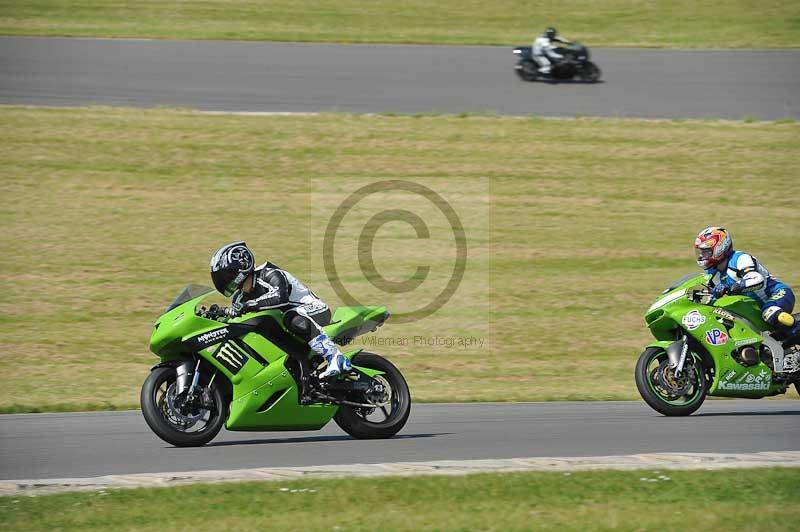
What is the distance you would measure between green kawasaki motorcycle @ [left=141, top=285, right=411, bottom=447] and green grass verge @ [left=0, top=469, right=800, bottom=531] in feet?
5.21

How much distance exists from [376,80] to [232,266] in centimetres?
1940

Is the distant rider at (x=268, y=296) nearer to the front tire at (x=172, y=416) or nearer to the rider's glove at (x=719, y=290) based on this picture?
the front tire at (x=172, y=416)

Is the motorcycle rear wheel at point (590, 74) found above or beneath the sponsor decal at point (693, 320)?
above

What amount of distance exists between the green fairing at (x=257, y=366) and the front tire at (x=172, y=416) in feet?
0.46

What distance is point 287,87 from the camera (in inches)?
1090

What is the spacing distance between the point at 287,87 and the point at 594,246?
10674mm

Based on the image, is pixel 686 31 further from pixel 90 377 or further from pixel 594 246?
pixel 90 377

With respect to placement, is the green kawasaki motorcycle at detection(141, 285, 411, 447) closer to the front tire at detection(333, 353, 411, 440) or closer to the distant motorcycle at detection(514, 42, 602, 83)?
the front tire at detection(333, 353, 411, 440)

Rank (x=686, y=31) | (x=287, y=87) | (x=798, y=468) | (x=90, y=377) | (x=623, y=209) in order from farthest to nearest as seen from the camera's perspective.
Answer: (x=686, y=31)
(x=287, y=87)
(x=623, y=209)
(x=90, y=377)
(x=798, y=468)

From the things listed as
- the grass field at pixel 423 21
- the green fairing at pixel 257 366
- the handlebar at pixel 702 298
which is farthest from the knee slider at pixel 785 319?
the grass field at pixel 423 21

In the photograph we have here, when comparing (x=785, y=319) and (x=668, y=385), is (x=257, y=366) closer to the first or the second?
(x=668, y=385)

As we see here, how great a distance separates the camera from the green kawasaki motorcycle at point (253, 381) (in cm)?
927

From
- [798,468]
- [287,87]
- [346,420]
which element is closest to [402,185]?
[287,87]

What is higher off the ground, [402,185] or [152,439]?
[402,185]
